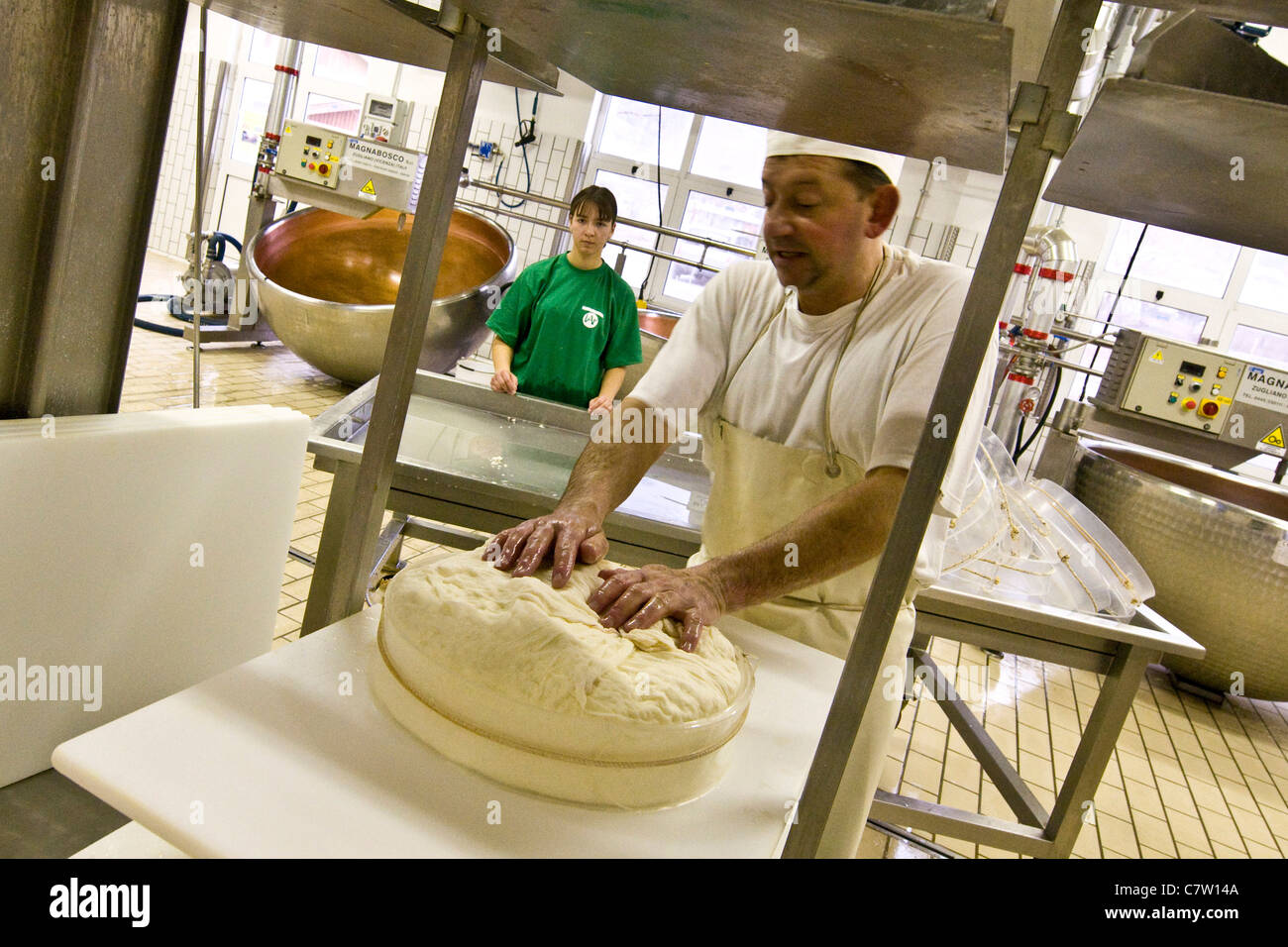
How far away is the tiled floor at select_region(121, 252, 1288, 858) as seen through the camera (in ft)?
8.93

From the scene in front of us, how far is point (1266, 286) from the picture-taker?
6.57 metres

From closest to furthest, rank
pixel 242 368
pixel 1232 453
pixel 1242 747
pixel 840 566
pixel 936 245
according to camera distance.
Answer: pixel 840 566 → pixel 1242 747 → pixel 1232 453 → pixel 242 368 → pixel 936 245

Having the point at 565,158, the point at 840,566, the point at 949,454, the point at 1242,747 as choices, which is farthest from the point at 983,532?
the point at 565,158

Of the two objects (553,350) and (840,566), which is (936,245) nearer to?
(553,350)

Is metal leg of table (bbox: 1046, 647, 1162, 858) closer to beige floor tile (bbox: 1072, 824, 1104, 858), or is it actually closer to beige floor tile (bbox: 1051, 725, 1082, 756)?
beige floor tile (bbox: 1072, 824, 1104, 858)

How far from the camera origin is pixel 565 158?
7.63m

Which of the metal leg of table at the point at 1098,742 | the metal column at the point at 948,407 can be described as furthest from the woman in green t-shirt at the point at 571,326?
the metal column at the point at 948,407

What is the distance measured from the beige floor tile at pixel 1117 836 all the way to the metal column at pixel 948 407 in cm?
234

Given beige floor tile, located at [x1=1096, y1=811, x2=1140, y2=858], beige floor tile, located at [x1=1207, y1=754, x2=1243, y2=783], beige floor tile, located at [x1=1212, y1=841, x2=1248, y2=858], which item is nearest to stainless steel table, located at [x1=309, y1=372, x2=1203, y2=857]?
beige floor tile, located at [x1=1096, y1=811, x2=1140, y2=858]

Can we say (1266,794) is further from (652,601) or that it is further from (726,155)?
(726,155)

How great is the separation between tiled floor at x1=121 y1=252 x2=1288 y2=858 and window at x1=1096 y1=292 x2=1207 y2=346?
3403 mm

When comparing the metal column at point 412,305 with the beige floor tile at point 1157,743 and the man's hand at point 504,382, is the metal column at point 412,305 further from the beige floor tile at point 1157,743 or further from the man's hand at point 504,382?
the beige floor tile at point 1157,743

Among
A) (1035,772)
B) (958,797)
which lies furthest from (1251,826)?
(958,797)

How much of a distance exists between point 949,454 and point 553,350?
262cm
